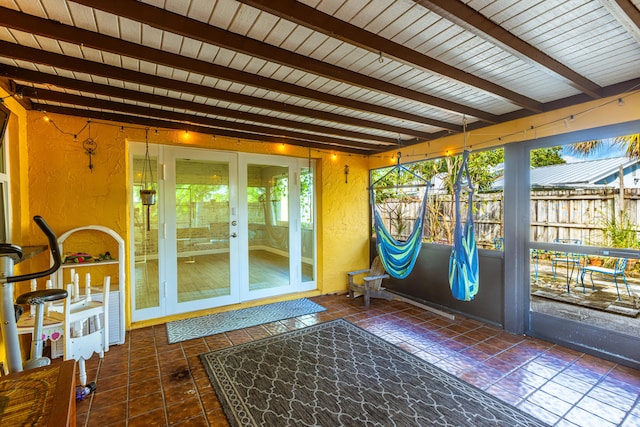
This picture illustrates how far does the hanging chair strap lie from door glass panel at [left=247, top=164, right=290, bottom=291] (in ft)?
4.53

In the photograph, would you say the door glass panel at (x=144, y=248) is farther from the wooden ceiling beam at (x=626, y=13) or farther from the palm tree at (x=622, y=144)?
the palm tree at (x=622, y=144)

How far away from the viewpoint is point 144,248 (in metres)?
3.29

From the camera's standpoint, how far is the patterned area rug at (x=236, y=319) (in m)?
3.06

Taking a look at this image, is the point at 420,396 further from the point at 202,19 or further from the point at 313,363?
the point at 202,19

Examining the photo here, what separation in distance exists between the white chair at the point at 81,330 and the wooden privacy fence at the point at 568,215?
378 centimetres

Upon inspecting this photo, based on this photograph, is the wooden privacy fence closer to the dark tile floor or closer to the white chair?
the dark tile floor

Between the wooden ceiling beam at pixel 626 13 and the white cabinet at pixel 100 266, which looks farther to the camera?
the white cabinet at pixel 100 266

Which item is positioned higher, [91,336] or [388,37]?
[388,37]

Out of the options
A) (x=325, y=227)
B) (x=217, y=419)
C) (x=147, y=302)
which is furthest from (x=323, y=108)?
(x=147, y=302)

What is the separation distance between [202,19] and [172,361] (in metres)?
2.55

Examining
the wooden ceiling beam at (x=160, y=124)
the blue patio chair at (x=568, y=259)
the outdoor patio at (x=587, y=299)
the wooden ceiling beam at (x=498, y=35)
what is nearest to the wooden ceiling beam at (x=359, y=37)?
the wooden ceiling beam at (x=498, y=35)

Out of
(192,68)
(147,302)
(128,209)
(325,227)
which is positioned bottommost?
(147,302)

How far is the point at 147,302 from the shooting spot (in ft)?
10.9

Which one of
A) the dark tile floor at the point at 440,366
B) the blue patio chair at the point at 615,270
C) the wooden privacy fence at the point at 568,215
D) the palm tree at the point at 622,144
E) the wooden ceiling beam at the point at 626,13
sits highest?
the wooden ceiling beam at the point at 626,13
